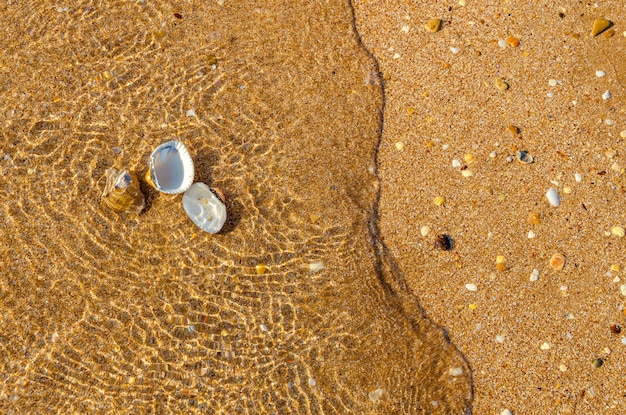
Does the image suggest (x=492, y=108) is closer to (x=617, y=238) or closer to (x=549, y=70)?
(x=549, y=70)

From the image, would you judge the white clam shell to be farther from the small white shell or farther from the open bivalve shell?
the small white shell

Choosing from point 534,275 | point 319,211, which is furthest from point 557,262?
point 319,211

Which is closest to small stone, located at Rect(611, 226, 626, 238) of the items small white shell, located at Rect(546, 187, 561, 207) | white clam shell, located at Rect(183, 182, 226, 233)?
small white shell, located at Rect(546, 187, 561, 207)

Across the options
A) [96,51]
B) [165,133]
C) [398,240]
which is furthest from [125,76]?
[398,240]

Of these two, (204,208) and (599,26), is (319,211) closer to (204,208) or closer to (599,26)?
(204,208)

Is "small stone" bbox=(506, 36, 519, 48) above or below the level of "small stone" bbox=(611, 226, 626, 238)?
above

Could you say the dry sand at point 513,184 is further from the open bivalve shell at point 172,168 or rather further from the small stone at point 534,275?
the open bivalve shell at point 172,168

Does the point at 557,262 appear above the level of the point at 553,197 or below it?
below
